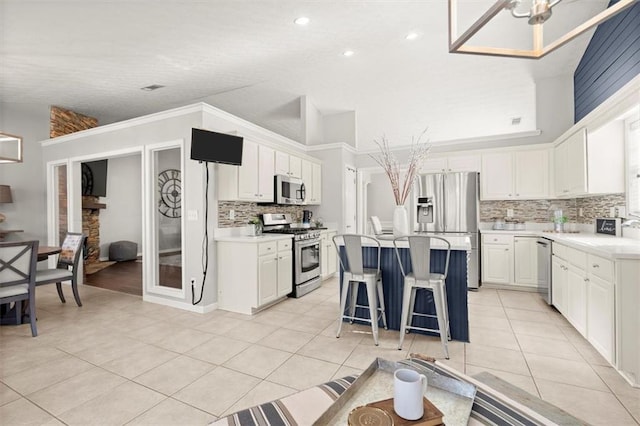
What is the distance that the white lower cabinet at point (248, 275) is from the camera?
3564 mm

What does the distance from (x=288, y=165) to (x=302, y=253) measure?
1.46 metres

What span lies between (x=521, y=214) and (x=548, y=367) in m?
3.33

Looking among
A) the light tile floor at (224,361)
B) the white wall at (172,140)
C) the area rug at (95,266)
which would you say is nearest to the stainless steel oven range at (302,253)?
the light tile floor at (224,361)

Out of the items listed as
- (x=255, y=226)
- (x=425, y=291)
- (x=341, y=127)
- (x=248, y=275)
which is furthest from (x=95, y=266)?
(x=425, y=291)

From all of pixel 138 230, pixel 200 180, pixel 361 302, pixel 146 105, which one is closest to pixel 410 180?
pixel 361 302

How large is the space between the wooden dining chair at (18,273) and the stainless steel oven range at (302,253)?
103 inches

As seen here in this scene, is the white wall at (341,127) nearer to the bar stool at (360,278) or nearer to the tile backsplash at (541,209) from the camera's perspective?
the tile backsplash at (541,209)

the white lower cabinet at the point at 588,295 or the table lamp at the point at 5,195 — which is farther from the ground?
the table lamp at the point at 5,195

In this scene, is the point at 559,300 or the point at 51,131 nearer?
the point at 559,300

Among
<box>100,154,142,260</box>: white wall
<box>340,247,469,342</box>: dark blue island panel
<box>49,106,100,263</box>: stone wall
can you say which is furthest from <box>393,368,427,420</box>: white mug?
<box>100,154,142,260</box>: white wall

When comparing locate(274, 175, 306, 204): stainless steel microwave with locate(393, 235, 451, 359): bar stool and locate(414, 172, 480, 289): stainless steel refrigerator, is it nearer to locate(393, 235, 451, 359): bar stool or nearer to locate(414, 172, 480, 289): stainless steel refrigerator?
locate(414, 172, 480, 289): stainless steel refrigerator

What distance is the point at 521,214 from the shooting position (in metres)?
5.01

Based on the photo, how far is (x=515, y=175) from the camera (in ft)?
15.9

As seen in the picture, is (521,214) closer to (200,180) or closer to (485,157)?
(485,157)
